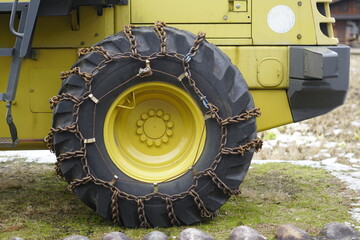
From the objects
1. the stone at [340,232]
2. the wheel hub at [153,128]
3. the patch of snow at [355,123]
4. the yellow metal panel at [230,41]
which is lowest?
the patch of snow at [355,123]

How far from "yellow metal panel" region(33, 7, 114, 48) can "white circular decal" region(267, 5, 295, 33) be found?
3.92ft

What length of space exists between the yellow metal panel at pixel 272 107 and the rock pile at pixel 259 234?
1081 millimetres

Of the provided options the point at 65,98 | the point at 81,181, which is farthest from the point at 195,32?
the point at 81,181

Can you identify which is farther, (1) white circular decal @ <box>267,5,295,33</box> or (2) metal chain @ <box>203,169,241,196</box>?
(1) white circular decal @ <box>267,5,295,33</box>

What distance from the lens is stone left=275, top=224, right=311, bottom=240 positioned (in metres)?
4.67

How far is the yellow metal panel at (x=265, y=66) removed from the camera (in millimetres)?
5637

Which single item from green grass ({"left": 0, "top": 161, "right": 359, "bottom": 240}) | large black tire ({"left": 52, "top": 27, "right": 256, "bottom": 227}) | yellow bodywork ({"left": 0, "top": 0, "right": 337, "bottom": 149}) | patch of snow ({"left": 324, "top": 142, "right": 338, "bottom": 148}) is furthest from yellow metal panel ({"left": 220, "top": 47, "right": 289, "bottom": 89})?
patch of snow ({"left": 324, "top": 142, "right": 338, "bottom": 148})

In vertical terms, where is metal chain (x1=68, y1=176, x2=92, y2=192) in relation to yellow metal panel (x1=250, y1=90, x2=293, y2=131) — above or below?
below

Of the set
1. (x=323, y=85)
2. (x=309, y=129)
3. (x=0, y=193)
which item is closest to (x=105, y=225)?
(x=0, y=193)

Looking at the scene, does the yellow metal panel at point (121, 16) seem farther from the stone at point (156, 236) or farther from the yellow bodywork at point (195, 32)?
the stone at point (156, 236)

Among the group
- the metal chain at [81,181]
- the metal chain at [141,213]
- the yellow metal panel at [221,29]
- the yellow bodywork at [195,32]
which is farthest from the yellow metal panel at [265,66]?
the metal chain at [81,181]

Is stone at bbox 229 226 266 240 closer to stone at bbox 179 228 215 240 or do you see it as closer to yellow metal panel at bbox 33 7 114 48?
stone at bbox 179 228 215 240

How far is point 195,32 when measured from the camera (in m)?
5.70

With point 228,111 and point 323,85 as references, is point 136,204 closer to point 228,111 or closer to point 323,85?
point 228,111
